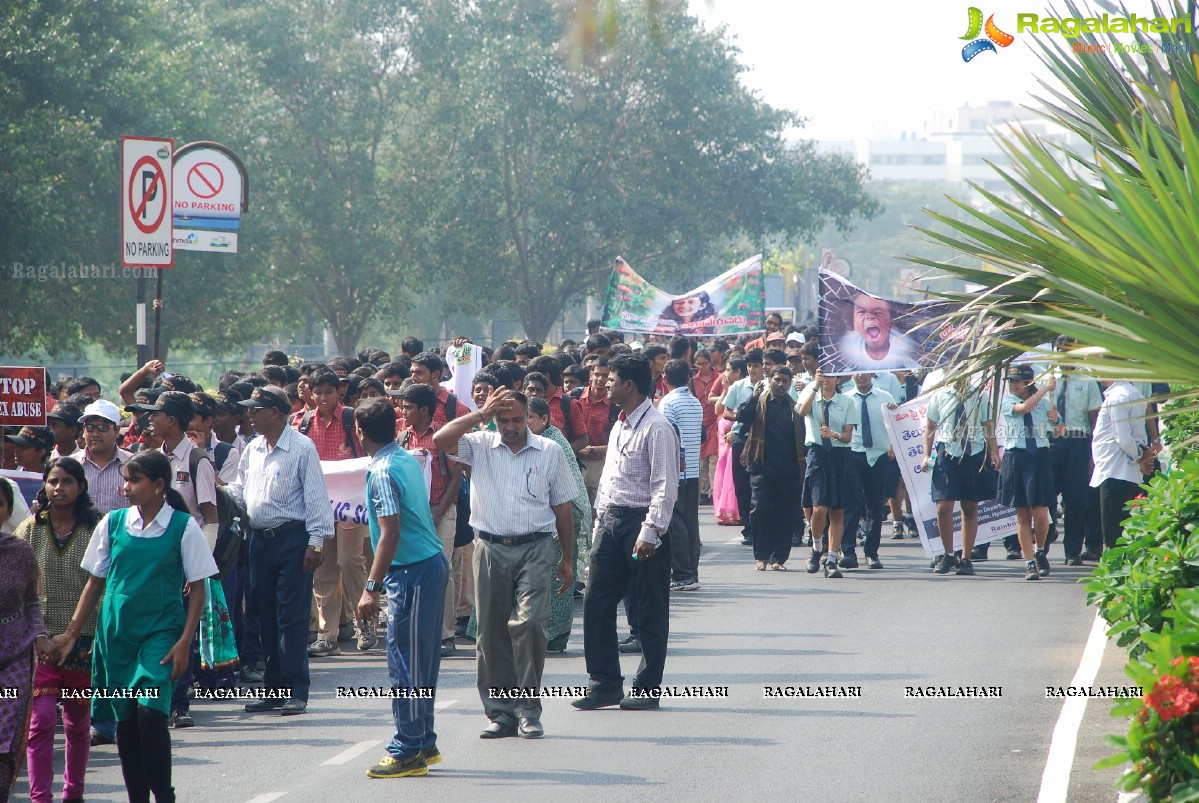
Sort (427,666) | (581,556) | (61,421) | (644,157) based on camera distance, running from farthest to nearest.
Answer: (644,157) → (581,556) → (61,421) → (427,666)

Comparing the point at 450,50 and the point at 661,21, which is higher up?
the point at 450,50

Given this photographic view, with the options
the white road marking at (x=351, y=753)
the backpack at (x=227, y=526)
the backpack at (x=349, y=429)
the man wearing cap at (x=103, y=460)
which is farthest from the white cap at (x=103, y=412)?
the backpack at (x=349, y=429)

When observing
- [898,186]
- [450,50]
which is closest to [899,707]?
[450,50]

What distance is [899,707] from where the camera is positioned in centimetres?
856

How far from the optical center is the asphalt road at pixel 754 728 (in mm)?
6926

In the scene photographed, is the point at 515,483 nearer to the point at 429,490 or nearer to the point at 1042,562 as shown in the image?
the point at 429,490

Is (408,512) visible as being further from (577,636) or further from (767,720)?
(577,636)

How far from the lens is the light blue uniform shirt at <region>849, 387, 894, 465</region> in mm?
14523

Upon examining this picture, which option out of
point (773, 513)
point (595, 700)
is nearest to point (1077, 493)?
point (773, 513)

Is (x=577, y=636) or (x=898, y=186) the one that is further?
(x=898, y=186)

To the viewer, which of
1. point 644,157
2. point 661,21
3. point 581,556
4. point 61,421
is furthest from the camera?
point 644,157

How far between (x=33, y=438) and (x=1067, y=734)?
20.2ft

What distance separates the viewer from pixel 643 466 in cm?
869

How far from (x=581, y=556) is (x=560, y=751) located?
12.1ft
